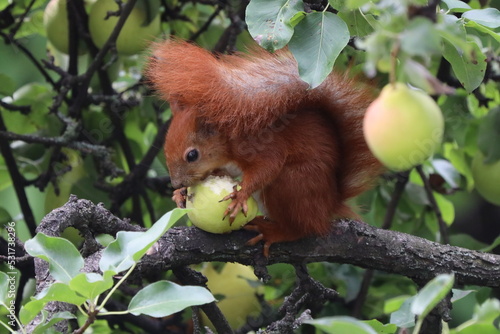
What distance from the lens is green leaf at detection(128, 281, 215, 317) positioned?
789 mm

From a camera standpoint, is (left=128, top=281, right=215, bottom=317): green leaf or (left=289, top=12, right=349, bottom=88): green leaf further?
(left=289, top=12, right=349, bottom=88): green leaf

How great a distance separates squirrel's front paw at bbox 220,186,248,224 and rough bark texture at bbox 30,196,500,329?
57mm

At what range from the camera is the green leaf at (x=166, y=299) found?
0.79 metres

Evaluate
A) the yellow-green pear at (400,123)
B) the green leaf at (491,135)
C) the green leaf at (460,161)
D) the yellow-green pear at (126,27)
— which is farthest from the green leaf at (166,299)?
the green leaf at (460,161)

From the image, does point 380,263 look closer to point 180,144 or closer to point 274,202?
point 274,202

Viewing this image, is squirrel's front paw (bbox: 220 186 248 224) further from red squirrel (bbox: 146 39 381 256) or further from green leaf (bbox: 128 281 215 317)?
green leaf (bbox: 128 281 215 317)

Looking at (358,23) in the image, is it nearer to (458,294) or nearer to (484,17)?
(484,17)

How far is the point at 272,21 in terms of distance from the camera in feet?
3.57

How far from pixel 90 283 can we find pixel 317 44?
503 mm

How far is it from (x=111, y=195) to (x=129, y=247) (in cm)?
98

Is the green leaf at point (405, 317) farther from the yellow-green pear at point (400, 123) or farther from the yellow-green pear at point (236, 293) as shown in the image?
the yellow-green pear at point (400, 123)

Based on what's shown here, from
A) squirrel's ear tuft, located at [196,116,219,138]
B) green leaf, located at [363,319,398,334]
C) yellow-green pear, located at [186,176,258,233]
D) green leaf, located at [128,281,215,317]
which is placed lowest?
green leaf, located at [363,319,398,334]

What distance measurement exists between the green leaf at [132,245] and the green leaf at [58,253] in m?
0.04

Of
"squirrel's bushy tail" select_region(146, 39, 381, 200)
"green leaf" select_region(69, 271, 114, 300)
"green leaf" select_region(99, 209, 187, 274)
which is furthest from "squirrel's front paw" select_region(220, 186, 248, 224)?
"green leaf" select_region(69, 271, 114, 300)
